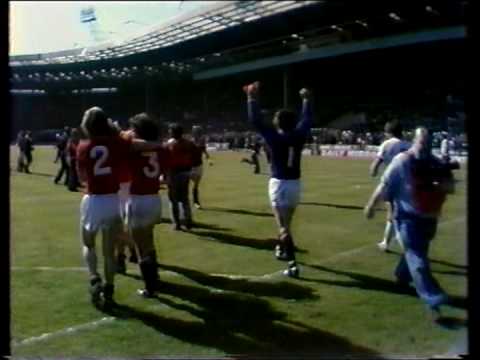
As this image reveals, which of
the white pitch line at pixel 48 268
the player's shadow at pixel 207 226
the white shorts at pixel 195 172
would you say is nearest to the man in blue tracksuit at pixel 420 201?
the white pitch line at pixel 48 268

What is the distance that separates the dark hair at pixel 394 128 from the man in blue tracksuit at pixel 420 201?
1.01ft

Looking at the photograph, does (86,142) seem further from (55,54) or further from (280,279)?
(280,279)

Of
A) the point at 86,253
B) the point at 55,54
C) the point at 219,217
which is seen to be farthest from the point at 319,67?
the point at 219,217

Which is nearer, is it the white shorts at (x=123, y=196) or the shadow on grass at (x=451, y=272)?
the shadow on grass at (x=451, y=272)

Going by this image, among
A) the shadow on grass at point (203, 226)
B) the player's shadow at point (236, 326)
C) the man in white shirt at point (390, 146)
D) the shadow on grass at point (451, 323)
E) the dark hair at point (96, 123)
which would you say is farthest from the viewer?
the shadow on grass at point (203, 226)

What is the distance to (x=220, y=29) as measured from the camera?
4.15 meters

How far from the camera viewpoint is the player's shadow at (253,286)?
6.24m

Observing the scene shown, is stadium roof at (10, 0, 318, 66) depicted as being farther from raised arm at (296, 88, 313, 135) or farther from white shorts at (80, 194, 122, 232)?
white shorts at (80, 194, 122, 232)

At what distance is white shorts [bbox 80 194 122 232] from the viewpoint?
564cm

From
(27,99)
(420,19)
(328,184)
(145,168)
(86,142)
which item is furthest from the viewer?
(328,184)

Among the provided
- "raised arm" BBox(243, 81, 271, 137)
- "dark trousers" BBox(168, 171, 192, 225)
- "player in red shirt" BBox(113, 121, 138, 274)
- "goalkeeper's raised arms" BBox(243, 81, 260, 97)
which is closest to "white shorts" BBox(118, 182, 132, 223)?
"player in red shirt" BBox(113, 121, 138, 274)

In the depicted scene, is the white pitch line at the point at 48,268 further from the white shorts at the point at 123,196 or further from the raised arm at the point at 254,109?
the raised arm at the point at 254,109

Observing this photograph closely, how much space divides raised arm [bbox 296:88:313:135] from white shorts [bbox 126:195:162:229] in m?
1.35

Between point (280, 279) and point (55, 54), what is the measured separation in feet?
10.3
